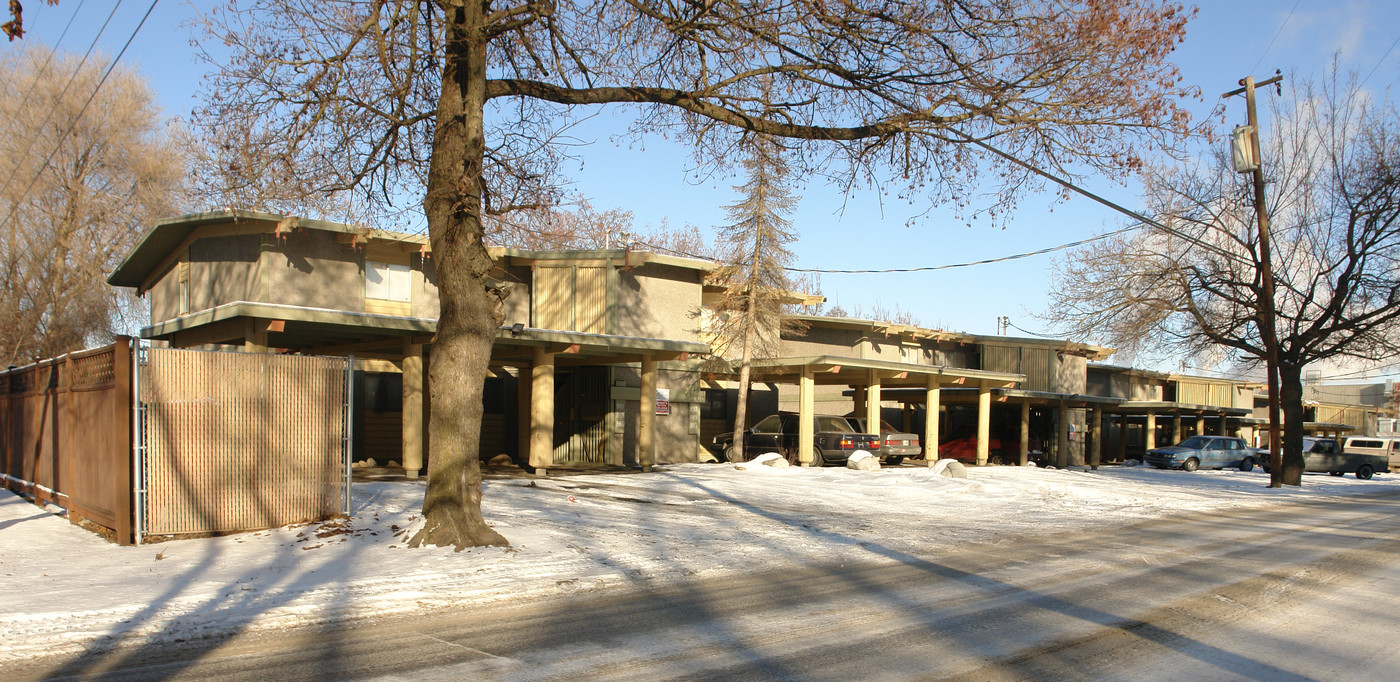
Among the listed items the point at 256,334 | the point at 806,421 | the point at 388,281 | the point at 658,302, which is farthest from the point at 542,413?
the point at 806,421

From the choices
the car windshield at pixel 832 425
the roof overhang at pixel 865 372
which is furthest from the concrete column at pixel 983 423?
the car windshield at pixel 832 425

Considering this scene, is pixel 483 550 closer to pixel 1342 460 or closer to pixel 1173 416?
pixel 1342 460

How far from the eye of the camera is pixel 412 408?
58.9ft

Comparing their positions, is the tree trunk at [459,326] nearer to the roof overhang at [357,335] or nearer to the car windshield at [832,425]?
the roof overhang at [357,335]

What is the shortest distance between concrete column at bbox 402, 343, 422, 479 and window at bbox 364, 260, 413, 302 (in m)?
2.15

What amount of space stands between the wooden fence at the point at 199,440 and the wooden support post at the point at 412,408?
21.6 ft

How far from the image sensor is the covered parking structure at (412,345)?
1636 centimetres

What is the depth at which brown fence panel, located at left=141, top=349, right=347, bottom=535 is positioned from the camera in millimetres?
9539

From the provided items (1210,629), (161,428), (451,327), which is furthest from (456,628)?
(1210,629)

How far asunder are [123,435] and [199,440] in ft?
2.34

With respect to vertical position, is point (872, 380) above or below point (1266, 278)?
below

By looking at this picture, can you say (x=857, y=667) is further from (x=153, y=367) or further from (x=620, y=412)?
(x=620, y=412)

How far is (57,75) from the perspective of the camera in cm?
3425

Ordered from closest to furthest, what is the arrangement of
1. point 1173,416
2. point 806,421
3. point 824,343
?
1. point 806,421
2. point 824,343
3. point 1173,416
